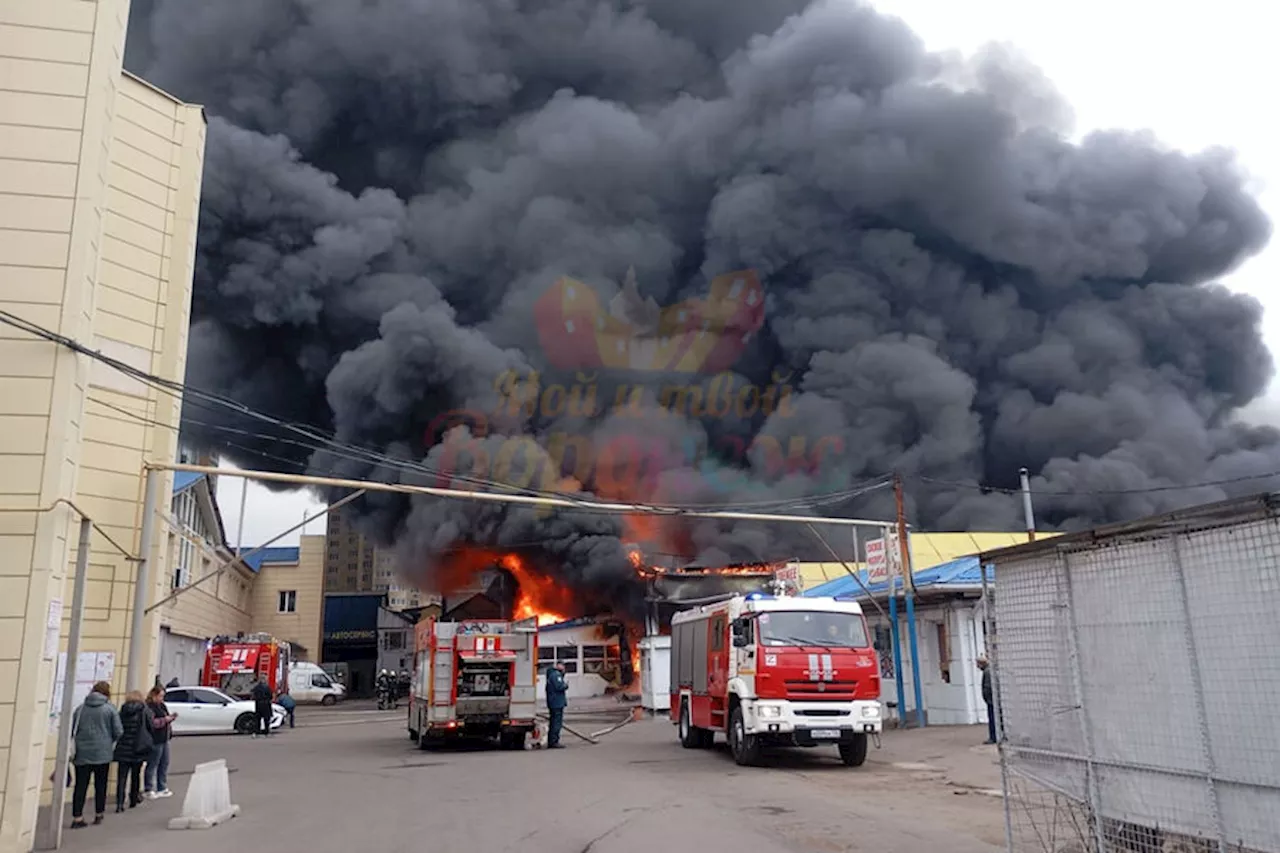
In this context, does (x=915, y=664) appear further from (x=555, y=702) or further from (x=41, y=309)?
(x=41, y=309)

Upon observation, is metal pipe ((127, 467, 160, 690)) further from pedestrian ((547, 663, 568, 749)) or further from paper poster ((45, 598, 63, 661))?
pedestrian ((547, 663, 568, 749))

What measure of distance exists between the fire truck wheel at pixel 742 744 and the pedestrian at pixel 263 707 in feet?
43.8

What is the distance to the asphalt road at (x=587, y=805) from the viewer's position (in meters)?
8.41

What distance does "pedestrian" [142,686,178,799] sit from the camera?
11.4 m

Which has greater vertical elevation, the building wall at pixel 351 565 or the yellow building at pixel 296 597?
the building wall at pixel 351 565

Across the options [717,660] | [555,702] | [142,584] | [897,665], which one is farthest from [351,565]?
[142,584]

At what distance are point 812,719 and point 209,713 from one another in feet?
56.7

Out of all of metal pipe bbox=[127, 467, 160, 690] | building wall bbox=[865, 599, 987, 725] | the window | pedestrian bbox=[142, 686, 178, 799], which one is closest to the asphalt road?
pedestrian bbox=[142, 686, 178, 799]

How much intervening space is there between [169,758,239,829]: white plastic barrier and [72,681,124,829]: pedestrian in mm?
846

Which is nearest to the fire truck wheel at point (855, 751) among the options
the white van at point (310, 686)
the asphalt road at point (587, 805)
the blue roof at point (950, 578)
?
the asphalt road at point (587, 805)

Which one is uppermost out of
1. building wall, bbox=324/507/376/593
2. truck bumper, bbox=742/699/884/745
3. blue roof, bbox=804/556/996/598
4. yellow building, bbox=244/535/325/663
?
building wall, bbox=324/507/376/593

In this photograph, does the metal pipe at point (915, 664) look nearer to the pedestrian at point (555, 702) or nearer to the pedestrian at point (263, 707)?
the pedestrian at point (555, 702)

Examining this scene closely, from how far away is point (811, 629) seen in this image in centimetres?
1427

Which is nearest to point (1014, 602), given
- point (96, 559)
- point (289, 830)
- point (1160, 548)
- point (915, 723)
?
point (1160, 548)
